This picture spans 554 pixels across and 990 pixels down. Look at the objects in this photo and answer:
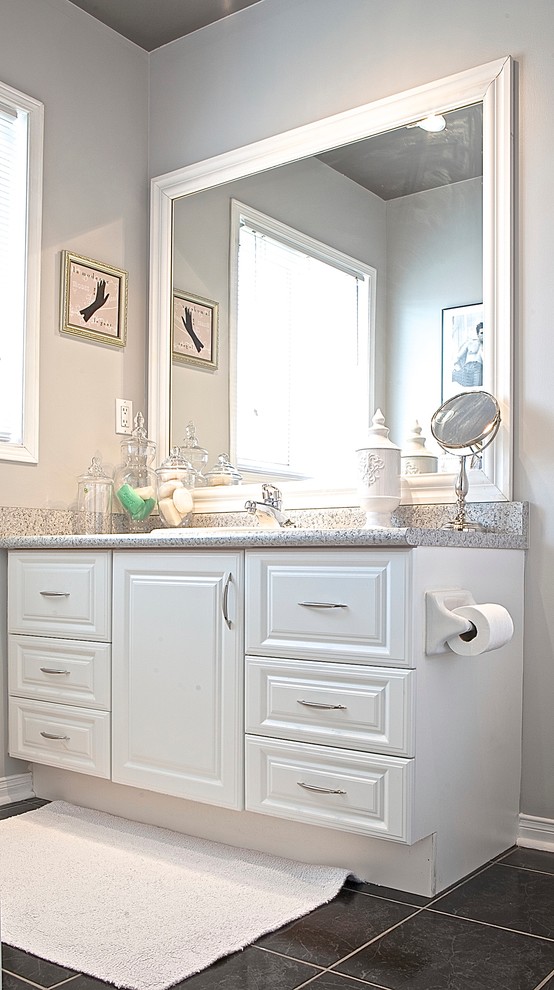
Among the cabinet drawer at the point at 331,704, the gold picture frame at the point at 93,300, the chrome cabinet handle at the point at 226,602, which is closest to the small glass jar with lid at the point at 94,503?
the gold picture frame at the point at 93,300

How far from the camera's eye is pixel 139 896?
1.85m

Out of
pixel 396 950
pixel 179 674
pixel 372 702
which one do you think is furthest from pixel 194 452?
pixel 396 950

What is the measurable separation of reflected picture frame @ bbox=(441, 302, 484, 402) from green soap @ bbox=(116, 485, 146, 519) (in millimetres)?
1041

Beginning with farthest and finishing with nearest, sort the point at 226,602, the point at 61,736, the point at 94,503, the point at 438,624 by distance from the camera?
the point at 94,503
the point at 61,736
the point at 226,602
the point at 438,624

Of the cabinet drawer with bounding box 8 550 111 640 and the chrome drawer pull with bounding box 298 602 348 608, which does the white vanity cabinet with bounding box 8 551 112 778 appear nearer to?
the cabinet drawer with bounding box 8 550 111 640

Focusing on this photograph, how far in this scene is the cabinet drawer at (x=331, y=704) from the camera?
1811 millimetres

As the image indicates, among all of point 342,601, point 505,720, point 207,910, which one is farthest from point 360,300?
point 207,910

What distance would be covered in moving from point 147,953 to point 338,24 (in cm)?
252

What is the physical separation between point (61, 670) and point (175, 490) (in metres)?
0.68

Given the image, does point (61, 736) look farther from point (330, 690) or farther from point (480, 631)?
point (480, 631)

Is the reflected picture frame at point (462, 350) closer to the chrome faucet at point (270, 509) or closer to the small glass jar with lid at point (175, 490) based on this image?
the chrome faucet at point (270, 509)

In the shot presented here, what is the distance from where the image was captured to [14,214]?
2.77 m

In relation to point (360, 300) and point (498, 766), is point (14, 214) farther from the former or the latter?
point (498, 766)

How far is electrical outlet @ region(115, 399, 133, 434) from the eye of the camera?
10.1ft
